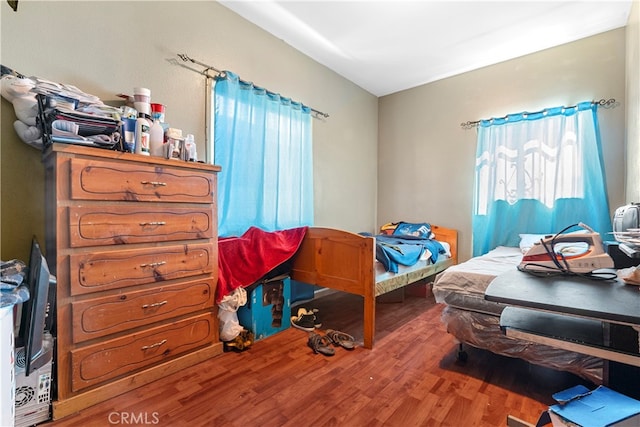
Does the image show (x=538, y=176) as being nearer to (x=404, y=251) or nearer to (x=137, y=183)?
(x=404, y=251)

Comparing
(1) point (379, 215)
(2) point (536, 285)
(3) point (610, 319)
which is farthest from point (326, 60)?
(3) point (610, 319)

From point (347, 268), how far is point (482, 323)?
2.93 ft

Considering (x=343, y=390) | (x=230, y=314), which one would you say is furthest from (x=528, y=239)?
(x=230, y=314)

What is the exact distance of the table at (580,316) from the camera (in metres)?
0.78

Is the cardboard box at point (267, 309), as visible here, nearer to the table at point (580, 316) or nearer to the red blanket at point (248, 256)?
the red blanket at point (248, 256)

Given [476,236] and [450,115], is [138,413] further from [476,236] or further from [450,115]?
[450,115]

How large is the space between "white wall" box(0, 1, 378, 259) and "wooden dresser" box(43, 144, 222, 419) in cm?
22

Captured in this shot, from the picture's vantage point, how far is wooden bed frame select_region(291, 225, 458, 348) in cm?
196

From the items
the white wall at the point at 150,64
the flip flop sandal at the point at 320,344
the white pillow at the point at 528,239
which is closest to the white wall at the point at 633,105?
the white pillow at the point at 528,239

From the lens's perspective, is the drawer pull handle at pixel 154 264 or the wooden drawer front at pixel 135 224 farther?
the drawer pull handle at pixel 154 264

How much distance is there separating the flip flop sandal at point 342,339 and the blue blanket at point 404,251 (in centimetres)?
60

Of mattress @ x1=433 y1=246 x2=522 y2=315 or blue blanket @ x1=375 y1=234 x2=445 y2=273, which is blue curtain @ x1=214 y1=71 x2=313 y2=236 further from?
mattress @ x1=433 y1=246 x2=522 y2=315

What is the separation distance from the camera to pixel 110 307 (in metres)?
1.41

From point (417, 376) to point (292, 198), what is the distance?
5.79 feet
